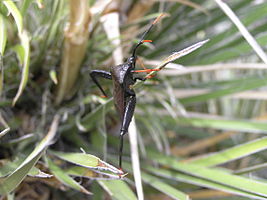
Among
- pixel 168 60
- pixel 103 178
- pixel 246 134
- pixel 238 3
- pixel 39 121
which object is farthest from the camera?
pixel 246 134

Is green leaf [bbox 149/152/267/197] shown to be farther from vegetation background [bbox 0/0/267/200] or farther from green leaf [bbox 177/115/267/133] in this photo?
green leaf [bbox 177/115/267/133]

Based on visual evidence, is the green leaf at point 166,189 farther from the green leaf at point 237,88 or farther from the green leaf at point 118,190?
the green leaf at point 237,88

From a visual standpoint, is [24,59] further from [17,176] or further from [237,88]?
[237,88]

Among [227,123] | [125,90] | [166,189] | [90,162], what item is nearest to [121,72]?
[125,90]

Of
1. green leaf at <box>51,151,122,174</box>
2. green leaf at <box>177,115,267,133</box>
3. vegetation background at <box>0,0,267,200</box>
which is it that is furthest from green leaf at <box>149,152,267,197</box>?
green leaf at <box>51,151,122,174</box>

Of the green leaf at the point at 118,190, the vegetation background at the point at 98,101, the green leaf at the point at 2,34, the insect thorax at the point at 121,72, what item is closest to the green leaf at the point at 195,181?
the vegetation background at the point at 98,101

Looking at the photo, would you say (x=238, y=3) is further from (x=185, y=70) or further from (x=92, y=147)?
(x=92, y=147)

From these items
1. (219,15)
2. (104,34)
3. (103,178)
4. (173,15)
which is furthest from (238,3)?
(103,178)
